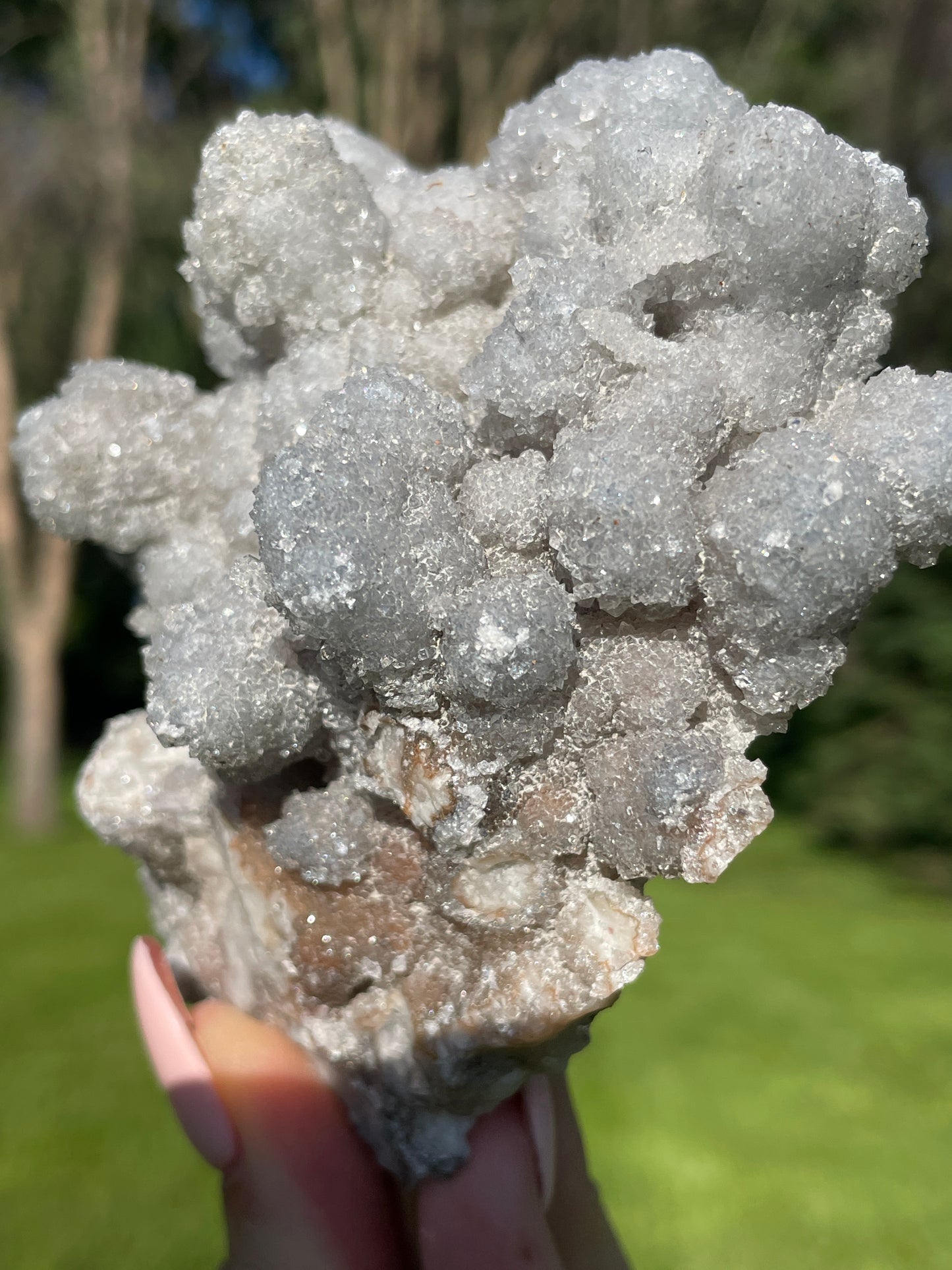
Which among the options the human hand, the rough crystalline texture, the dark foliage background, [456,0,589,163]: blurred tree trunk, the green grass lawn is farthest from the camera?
[456,0,589,163]: blurred tree trunk

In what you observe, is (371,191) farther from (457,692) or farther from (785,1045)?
(785,1045)

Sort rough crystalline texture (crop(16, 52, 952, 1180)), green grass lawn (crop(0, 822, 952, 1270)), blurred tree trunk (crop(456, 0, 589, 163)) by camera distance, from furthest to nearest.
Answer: blurred tree trunk (crop(456, 0, 589, 163)) → green grass lawn (crop(0, 822, 952, 1270)) → rough crystalline texture (crop(16, 52, 952, 1180))

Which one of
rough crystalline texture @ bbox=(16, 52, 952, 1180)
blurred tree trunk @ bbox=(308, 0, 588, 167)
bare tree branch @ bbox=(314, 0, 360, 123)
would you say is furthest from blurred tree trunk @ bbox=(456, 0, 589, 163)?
rough crystalline texture @ bbox=(16, 52, 952, 1180)

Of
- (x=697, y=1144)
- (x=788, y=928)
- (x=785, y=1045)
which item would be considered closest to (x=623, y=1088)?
(x=697, y=1144)

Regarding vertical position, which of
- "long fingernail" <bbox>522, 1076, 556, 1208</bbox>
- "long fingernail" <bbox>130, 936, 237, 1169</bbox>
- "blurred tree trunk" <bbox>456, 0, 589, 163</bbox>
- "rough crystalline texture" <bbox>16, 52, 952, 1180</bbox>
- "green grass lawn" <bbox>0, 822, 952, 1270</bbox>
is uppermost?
"blurred tree trunk" <bbox>456, 0, 589, 163</bbox>

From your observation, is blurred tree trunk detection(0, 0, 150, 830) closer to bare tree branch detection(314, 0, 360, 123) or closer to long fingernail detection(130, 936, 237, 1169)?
bare tree branch detection(314, 0, 360, 123)

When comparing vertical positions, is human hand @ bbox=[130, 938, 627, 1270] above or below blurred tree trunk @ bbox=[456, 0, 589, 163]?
below

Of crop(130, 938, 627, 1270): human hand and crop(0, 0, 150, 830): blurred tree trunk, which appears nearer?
crop(130, 938, 627, 1270): human hand

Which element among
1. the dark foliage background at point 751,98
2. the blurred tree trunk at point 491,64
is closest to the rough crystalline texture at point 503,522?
the dark foliage background at point 751,98
